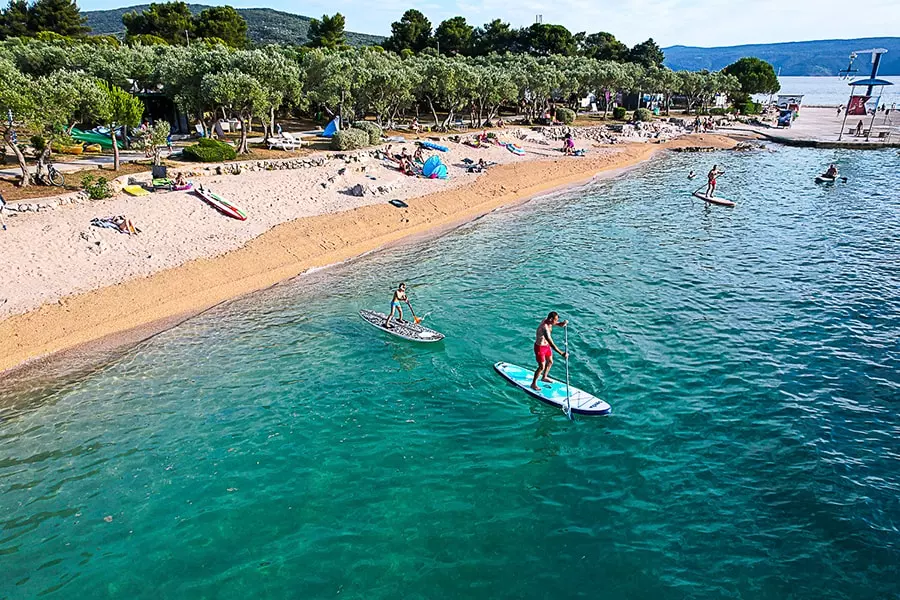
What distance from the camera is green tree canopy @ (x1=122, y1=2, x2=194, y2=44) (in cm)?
9838

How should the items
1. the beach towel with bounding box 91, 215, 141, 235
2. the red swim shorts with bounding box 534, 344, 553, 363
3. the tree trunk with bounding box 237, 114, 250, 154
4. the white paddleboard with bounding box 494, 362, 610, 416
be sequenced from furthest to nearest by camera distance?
1. the tree trunk with bounding box 237, 114, 250, 154
2. the beach towel with bounding box 91, 215, 141, 235
3. the red swim shorts with bounding box 534, 344, 553, 363
4. the white paddleboard with bounding box 494, 362, 610, 416

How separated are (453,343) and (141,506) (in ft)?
37.2

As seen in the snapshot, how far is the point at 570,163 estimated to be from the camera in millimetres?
56812

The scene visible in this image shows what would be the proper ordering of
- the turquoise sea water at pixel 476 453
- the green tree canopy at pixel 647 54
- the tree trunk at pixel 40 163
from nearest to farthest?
the turquoise sea water at pixel 476 453
the tree trunk at pixel 40 163
the green tree canopy at pixel 647 54

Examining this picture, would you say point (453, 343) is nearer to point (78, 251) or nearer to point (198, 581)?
point (198, 581)

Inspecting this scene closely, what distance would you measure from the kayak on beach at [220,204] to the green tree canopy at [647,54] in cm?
11368

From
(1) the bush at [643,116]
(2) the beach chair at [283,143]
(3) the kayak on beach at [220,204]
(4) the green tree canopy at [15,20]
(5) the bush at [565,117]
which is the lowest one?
(3) the kayak on beach at [220,204]

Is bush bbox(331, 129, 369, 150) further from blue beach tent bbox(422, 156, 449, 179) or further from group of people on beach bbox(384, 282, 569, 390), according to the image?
group of people on beach bbox(384, 282, 569, 390)

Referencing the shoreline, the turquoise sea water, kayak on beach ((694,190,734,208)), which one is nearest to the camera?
the turquoise sea water

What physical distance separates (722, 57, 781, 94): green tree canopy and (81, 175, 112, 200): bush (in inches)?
4511

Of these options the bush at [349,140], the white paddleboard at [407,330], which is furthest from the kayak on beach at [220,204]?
the bush at [349,140]

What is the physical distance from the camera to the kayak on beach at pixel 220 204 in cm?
3184

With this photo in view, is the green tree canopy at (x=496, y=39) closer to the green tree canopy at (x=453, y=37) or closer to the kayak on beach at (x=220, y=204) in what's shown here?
the green tree canopy at (x=453, y=37)

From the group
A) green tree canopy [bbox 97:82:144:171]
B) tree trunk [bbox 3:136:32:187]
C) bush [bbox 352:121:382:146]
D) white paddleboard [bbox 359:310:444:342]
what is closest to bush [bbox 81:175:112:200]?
tree trunk [bbox 3:136:32:187]
